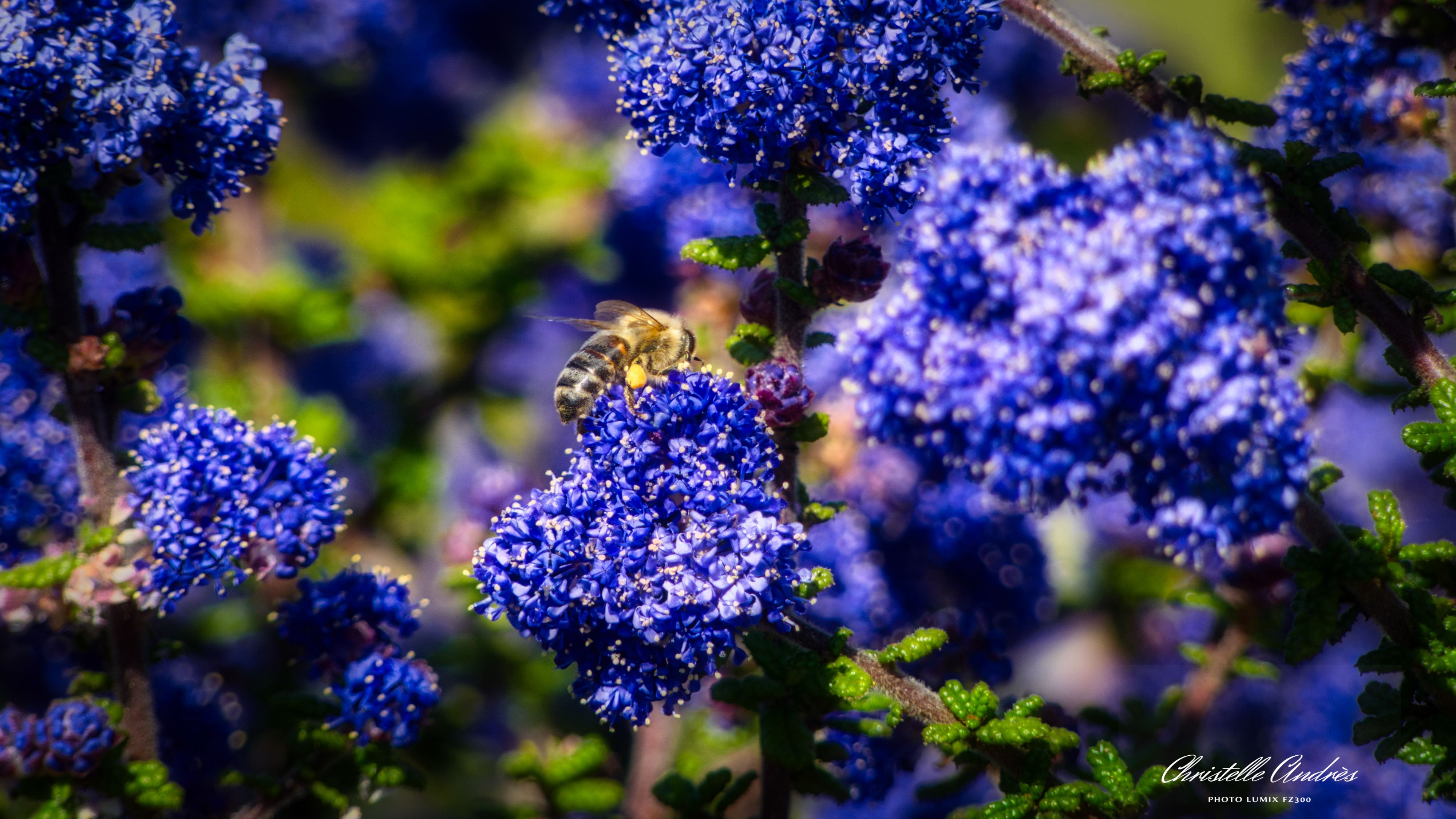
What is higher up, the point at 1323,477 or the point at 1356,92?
the point at 1356,92

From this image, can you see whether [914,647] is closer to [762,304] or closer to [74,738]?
[762,304]

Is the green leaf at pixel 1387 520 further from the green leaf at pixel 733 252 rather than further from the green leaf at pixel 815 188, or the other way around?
the green leaf at pixel 733 252

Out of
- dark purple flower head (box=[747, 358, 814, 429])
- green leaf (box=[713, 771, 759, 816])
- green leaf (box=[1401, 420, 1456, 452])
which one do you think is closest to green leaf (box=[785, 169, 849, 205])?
dark purple flower head (box=[747, 358, 814, 429])

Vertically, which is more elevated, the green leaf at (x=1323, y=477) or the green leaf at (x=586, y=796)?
the green leaf at (x=1323, y=477)

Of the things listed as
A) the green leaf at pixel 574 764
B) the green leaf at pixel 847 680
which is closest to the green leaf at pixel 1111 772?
the green leaf at pixel 847 680

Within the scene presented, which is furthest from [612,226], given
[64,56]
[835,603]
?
[64,56]

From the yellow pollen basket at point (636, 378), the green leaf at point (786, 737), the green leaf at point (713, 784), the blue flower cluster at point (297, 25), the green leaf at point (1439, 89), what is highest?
the blue flower cluster at point (297, 25)

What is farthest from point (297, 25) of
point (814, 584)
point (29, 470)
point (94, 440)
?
point (814, 584)
